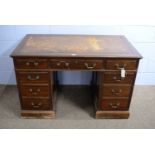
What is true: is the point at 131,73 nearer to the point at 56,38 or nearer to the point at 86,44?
the point at 86,44

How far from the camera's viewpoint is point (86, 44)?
72.6 inches

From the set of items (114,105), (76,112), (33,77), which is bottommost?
(76,112)

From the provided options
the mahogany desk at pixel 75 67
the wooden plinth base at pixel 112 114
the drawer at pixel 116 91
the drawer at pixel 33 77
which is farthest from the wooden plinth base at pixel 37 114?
the drawer at pixel 116 91

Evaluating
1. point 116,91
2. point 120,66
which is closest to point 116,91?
point 116,91

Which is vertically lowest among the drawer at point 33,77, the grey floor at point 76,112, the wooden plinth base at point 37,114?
Answer: the grey floor at point 76,112

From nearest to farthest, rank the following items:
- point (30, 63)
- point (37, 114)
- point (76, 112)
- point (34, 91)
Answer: point (30, 63), point (34, 91), point (37, 114), point (76, 112)

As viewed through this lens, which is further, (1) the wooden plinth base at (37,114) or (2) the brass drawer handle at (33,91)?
(1) the wooden plinth base at (37,114)

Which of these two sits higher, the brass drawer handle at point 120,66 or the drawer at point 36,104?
the brass drawer handle at point 120,66

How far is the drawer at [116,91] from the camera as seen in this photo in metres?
1.76

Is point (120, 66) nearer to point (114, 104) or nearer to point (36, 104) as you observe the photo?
point (114, 104)

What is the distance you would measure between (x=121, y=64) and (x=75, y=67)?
42cm

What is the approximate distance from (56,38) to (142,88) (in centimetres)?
137

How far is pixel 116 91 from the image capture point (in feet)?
5.84

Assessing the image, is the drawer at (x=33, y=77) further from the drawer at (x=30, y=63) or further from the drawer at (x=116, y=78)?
the drawer at (x=116, y=78)
